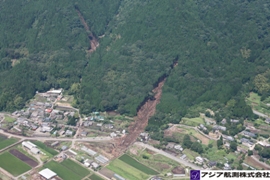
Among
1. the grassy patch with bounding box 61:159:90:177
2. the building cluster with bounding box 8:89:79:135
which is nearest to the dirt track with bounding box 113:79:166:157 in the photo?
the grassy patch with bounding box 61:159:90:177

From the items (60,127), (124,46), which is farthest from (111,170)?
(124,46)

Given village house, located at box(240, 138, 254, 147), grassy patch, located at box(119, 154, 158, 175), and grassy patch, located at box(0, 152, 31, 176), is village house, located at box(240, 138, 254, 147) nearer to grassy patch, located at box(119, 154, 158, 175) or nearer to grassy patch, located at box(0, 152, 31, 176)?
grassy patch, located at box(119, 154, 158, 175)

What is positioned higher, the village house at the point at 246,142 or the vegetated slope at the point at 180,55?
the vegetated slope at the point at 180,55

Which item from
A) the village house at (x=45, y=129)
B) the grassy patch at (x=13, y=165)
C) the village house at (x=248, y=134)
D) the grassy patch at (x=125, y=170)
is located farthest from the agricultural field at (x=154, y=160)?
the grassy patch at (x=13, y=165)

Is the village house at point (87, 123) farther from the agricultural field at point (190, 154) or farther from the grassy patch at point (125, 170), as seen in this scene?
the agricultural field at point (190, 154)

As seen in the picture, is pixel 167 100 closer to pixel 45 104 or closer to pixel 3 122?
pixel 45 104

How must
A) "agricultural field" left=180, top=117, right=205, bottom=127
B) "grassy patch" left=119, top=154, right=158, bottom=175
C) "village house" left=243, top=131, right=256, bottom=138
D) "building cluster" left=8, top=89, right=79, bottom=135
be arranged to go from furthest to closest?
"agricultural field" left=180, top=117, right=205, bottom=127 → "building cluster" left=8, top=89, right=79, bottom=135 → "village house" left=243, top=131, right=256, bottom=138 → "grassy patch" left=119, top=154, right=158, bottom=175

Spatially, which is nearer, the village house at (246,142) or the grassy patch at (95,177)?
the grassy patch at (95,177)

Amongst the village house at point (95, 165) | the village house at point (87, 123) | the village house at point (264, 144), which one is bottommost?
the village house at point (95, 165)
